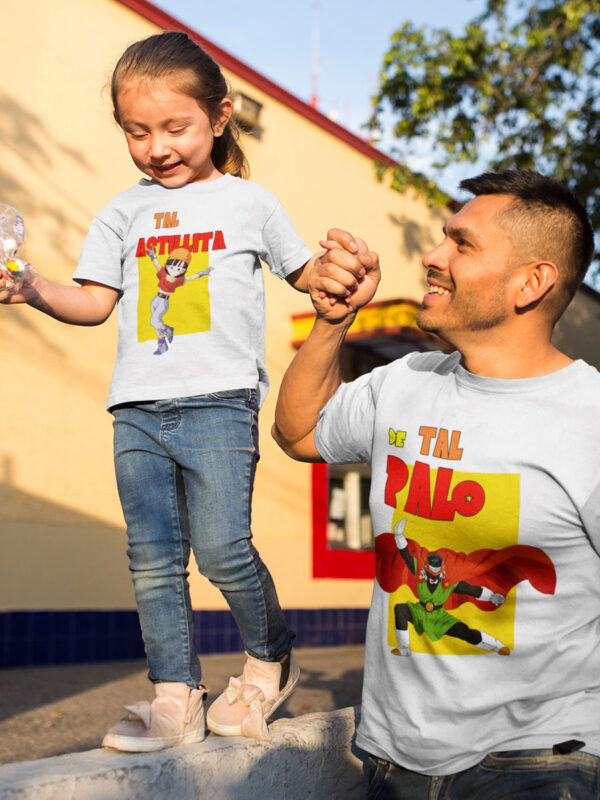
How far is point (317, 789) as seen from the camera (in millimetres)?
2490

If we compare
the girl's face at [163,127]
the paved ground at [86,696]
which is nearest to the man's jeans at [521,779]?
the girl's face at [163,127]

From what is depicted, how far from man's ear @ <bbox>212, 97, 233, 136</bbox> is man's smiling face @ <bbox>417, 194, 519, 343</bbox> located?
0.88m

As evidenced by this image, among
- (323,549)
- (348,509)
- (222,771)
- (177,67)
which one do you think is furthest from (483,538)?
(348,509)

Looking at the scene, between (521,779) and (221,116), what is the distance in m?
2.00

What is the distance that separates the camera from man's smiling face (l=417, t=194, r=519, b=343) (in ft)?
7.07

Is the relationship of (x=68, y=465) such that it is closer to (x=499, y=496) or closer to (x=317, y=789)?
(x=317, y=789)

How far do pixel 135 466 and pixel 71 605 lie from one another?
4.85 m

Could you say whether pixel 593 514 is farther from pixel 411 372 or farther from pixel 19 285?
pixel 19 285

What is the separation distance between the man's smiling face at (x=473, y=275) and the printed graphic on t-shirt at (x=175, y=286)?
70 cm

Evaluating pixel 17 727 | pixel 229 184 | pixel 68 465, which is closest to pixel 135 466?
pixel 229 184

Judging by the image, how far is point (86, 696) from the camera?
5340 millimetres

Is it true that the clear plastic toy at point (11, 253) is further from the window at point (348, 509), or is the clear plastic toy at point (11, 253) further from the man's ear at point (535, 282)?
the window at point (348, 509)

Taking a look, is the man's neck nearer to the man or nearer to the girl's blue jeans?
the man

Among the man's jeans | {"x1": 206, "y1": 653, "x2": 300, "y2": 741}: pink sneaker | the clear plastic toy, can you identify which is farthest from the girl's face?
the man's jeans
